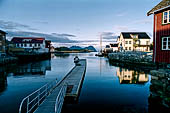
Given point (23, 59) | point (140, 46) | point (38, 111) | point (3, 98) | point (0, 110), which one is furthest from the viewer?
point (140, 46)


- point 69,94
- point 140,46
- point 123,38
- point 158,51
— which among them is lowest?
point 69,94

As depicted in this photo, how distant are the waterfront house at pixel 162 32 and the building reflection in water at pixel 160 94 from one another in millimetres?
2831

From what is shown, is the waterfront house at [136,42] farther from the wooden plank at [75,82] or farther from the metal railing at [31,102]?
the metal railing at [31,102]

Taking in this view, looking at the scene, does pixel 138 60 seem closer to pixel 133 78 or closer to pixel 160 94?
pixel 133 78

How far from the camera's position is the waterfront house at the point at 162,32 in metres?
11.7

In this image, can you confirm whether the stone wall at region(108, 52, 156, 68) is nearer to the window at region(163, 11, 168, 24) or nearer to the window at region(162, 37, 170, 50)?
the window at region(162, 37, 170, 50)

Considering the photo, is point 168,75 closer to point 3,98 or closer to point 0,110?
point 0,110

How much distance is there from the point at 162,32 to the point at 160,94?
22.0 feet

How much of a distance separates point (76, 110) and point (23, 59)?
173 feet

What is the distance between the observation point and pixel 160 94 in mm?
10102

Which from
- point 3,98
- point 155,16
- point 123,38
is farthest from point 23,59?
point 155,16

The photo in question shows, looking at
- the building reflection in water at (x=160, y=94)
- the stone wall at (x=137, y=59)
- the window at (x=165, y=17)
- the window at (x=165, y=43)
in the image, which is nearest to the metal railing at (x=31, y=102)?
the building reflection in water at (x=160, y=94)

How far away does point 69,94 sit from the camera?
33.3 ft

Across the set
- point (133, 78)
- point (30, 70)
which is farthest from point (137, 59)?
point (30, 70)
